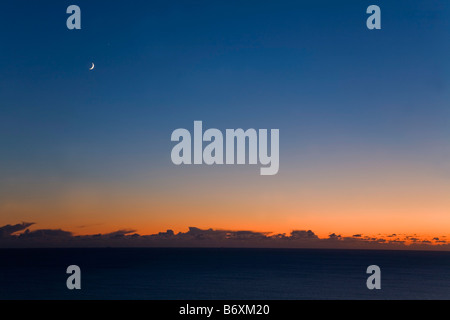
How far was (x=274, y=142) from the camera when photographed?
17156 millimetres

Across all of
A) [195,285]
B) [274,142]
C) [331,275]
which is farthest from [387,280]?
[274,142]

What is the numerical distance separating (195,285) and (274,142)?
5416cm

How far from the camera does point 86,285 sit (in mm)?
65625
